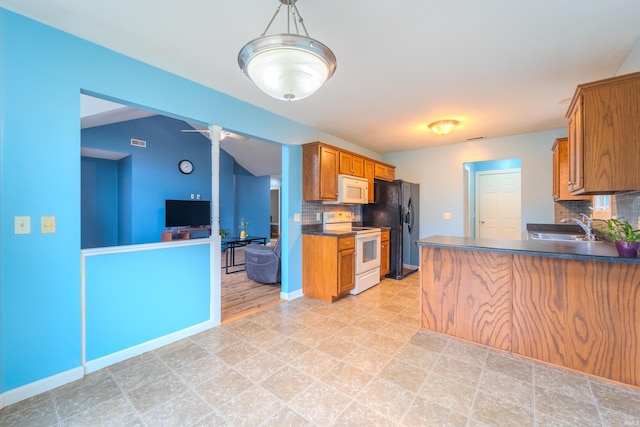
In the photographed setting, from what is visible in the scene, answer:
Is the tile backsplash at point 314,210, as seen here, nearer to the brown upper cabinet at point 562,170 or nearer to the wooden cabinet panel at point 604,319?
the wooden cabinet panel at point 604,319

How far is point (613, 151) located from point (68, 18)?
12.3ft

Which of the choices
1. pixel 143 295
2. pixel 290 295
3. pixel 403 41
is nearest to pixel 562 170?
pixel 403 41

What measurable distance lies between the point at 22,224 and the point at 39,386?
3.57 feet

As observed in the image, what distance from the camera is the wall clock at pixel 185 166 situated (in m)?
6.45

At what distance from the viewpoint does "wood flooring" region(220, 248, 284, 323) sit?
317cm

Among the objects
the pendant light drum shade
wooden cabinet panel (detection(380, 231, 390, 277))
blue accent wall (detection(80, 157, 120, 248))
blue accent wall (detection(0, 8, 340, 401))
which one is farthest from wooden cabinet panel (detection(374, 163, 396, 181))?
blue accent wall (detection(80, 157, 120, 248))

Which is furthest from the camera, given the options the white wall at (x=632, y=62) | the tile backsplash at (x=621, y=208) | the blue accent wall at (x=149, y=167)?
the blue accent wall at (x=149, y=167)

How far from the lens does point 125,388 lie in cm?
181

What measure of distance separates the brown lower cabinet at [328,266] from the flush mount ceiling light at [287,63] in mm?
2280

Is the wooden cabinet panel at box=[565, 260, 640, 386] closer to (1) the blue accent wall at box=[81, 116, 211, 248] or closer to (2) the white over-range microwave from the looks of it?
(2) the white over-range microwave

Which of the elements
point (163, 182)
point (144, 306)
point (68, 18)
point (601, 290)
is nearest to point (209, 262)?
point (144, 306)

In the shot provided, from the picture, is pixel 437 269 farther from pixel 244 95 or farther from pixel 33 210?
→ pixel 33 210

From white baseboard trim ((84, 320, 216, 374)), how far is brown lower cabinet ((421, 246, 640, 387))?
2267mm

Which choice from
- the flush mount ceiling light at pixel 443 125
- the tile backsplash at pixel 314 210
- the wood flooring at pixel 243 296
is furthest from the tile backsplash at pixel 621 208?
the wood flooring at pixel 243 296
